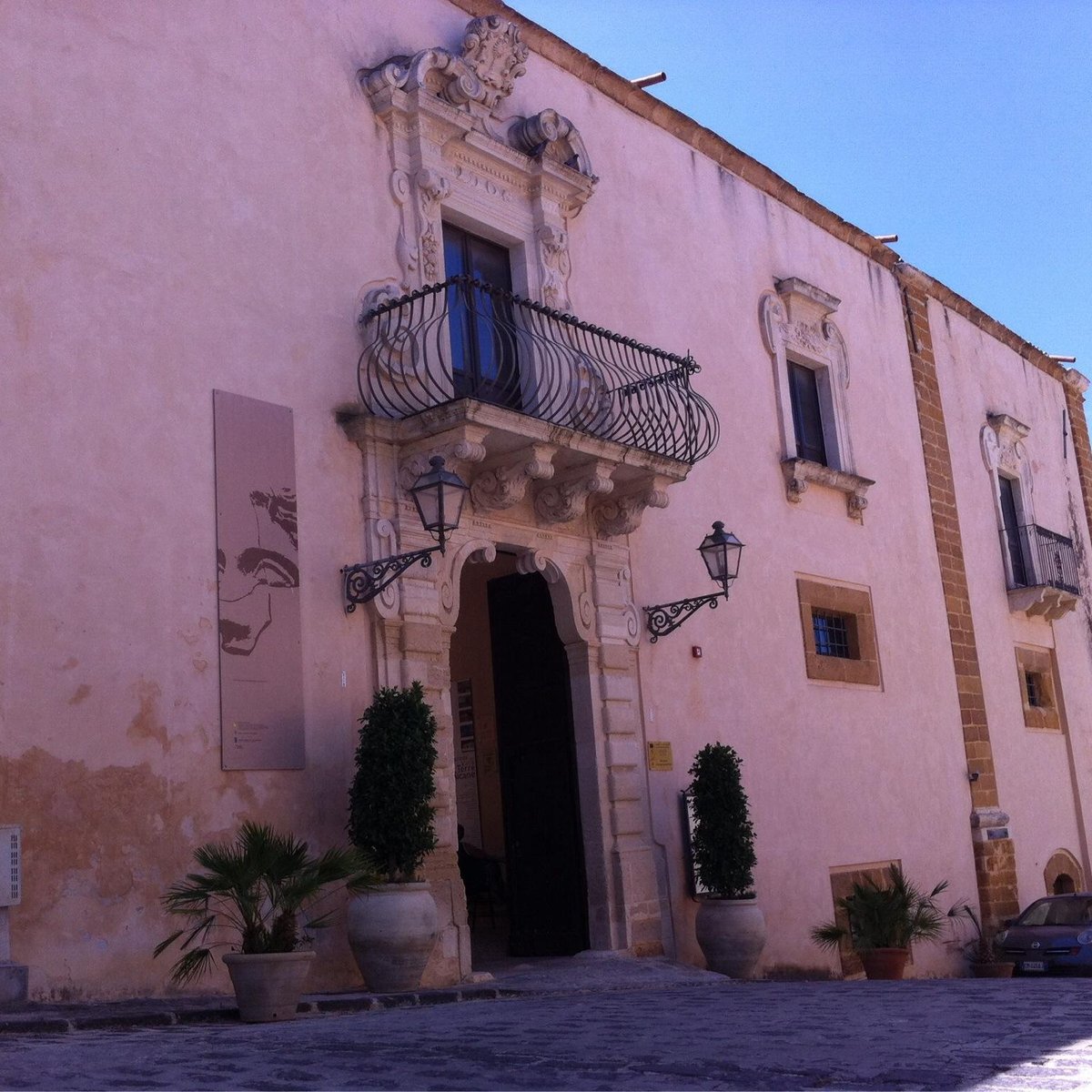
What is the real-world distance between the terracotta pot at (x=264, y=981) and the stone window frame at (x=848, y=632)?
7425mm

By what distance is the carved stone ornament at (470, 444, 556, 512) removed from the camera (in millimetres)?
9695

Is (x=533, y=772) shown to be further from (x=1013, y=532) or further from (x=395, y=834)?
(x=1013, y=532)

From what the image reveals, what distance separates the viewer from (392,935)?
25.8 ft

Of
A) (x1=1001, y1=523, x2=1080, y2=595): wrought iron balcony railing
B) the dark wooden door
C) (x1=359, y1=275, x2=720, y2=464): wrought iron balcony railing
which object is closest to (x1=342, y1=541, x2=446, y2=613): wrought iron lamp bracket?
(x1=359, y1=275, x2=720, y2=464): wrought iron balcony railing

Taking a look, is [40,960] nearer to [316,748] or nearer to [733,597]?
[316,748]

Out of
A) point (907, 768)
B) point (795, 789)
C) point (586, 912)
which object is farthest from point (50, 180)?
point (907, 768)

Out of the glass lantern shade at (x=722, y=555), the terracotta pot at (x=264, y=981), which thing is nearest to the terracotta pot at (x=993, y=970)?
the glass lantern shade at (x=722, y=555)

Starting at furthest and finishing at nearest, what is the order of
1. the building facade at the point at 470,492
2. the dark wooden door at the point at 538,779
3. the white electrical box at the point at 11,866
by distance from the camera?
the dark wooden door at the point at 538,779
the building facade at the point at 470,492
the white electrical box at the point at 11,866

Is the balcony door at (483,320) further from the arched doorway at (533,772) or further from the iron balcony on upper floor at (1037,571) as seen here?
the iron balcony on upper floor at (1037,571)

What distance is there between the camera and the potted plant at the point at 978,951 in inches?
560

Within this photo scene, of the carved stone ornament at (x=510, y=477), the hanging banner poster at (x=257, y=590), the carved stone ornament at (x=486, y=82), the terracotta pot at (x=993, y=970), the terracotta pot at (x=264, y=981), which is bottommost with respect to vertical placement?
the terracotta pot at (x=993, y=970)

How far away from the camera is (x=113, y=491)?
25.9 ft

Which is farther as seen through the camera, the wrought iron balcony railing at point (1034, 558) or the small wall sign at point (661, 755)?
the wrought iron balcony railing at point (1034, 558)

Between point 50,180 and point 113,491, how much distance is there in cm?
179
